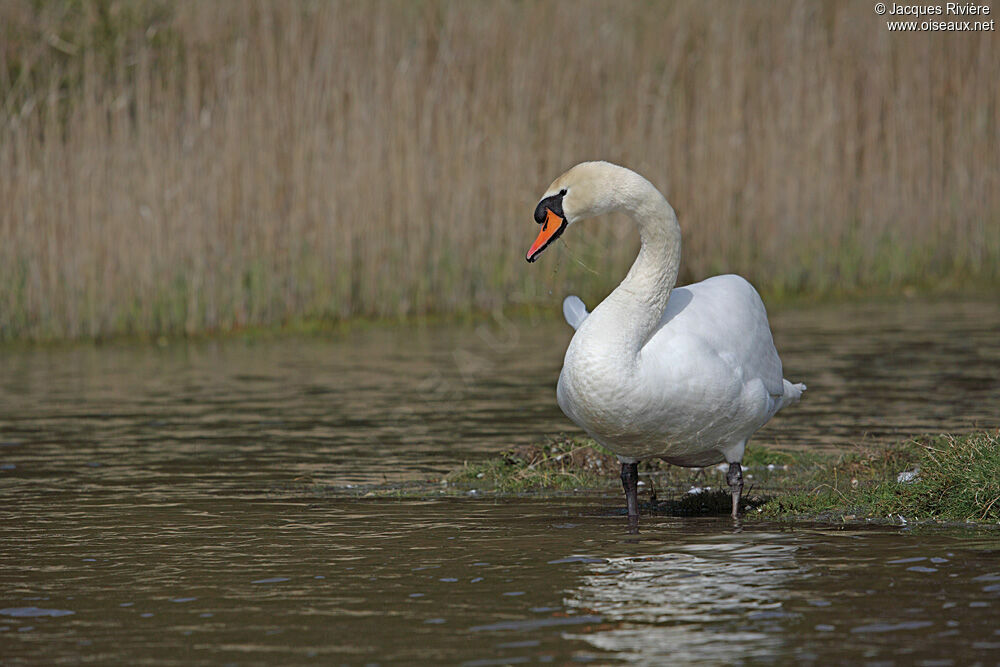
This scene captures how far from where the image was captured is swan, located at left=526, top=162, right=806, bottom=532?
6613 millimetres

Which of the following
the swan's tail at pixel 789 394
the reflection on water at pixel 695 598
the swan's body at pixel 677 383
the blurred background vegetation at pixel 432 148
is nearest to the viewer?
the reflection on water at pixel 695 598

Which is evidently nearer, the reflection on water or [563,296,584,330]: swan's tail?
the reflection on water

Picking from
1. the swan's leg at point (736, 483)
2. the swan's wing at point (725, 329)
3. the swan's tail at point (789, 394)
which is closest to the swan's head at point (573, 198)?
the swan's wing at point (725, 329)

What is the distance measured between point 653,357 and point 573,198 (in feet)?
2.59

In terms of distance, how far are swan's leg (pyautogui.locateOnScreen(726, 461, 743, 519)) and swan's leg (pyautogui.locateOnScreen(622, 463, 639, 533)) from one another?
44 centimetres

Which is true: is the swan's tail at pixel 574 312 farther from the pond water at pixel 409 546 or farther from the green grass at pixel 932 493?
the green grass at pixel 932 493

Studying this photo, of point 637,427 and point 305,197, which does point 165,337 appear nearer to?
point 305,197

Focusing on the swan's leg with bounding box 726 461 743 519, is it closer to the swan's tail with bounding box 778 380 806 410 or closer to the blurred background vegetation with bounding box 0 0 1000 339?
the swan's tail with bounding box 778 380 806 410

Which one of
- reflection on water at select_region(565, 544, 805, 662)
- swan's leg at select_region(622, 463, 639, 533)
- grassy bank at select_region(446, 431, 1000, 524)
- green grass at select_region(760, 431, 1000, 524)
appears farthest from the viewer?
swan's leg at select_region(622, 463, 639, 533)

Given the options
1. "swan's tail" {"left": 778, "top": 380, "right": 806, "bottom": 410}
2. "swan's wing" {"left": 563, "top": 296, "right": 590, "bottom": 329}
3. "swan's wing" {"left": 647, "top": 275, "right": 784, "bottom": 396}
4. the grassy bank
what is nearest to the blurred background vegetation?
the grassy bank

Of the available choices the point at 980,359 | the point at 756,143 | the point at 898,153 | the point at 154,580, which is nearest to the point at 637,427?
the point at 154,580

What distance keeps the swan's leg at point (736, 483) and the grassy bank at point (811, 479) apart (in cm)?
14

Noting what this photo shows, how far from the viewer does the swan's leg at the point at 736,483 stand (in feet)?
23.7

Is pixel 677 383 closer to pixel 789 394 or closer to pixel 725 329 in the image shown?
pixel 725 329
